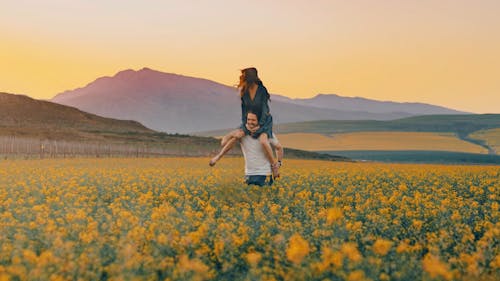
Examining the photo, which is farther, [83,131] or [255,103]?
[83,131]

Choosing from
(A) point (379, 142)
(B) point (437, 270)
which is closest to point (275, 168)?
(B) point (437, 270)

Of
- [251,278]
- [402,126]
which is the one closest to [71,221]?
[251,278]

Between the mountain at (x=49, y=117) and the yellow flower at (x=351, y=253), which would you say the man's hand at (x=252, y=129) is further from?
the mountain at (x=49, y=117)

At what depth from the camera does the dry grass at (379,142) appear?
9025cm

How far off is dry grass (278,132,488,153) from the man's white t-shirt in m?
76.7

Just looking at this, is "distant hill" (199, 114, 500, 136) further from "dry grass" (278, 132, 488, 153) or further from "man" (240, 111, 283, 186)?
"man" (240, 111, 283, 186)

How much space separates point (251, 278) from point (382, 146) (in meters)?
92.4

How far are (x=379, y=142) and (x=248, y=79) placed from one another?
9307cm

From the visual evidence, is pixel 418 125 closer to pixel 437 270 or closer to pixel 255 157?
pixel 255 157

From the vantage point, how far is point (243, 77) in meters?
10.5

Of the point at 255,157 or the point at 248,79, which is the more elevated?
the point at 248,79

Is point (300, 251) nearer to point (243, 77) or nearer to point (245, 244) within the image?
point (245, 244)

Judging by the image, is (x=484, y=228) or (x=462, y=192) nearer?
(x=484, y=228)

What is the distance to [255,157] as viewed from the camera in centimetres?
1078
